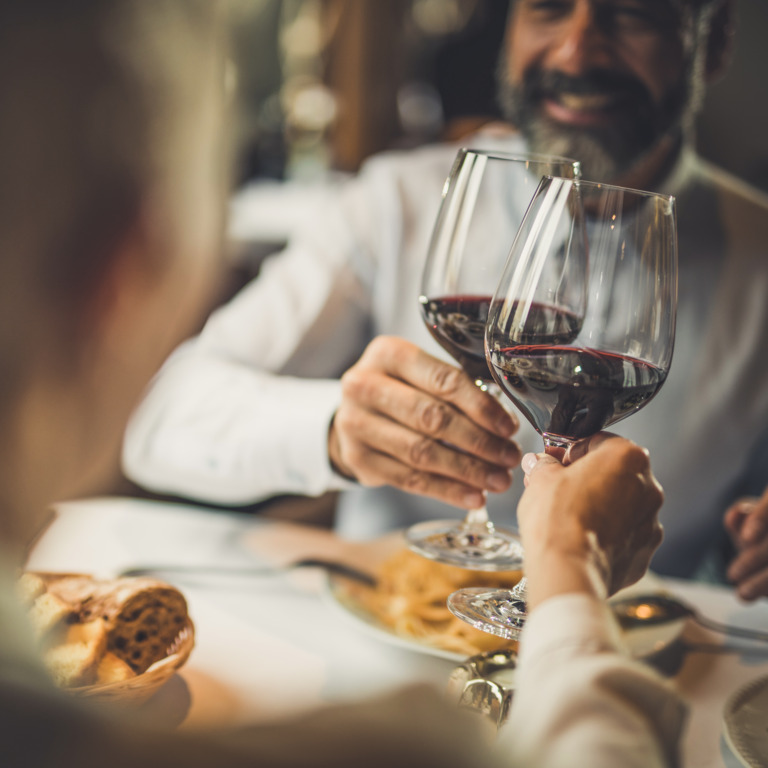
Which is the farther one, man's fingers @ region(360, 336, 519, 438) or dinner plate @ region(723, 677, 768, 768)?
man's fingers @ region(360, 336, 519, 438)

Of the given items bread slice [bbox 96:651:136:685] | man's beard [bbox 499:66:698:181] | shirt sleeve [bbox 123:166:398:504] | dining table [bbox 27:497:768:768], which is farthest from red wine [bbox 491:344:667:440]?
man's beard [bbox 499:66:698:181]

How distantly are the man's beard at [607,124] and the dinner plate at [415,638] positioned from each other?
82cm

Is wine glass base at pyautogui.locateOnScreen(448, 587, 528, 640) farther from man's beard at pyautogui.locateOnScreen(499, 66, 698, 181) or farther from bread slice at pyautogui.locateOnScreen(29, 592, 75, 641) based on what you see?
man's beard at pyautogui.locateOnScreen(499, 66, 698, 181)

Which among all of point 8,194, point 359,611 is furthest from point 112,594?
point 8,194

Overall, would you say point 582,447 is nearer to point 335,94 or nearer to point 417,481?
point 417,481

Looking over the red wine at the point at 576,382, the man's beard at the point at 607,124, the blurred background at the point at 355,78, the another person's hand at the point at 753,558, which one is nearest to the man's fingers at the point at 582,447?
the red wine at the point at 576,382

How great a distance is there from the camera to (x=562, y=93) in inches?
49.9

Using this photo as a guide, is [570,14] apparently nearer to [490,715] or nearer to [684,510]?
[684,510]

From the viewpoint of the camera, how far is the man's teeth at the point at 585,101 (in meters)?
1.25

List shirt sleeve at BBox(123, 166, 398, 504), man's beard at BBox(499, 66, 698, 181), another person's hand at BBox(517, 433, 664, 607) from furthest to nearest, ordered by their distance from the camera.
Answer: man's beard at BBox(499, 66, 698, 181) < shirt sleeve at BBox(123, 166, 398, 504) < another person's hand at BBox(517, 433, 664, 607)

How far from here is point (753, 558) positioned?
872 millimetres

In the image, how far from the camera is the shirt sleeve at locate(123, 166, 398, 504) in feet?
3.40

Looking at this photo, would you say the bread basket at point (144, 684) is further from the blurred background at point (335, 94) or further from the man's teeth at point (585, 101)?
the blurred background at point (335, 94)

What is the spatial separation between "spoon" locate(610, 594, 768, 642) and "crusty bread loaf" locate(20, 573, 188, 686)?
0.43m
